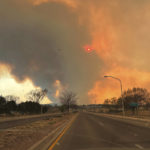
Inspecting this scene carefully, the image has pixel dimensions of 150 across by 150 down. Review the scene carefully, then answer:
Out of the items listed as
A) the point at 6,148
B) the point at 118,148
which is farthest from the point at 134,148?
the point at 6,148

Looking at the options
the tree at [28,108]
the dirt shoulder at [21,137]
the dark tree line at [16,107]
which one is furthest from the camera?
the tree at [28,108]

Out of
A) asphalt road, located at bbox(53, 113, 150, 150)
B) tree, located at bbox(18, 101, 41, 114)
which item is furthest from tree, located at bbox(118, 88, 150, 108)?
asphalt road, located at bbox(53, 113, 150, 150)

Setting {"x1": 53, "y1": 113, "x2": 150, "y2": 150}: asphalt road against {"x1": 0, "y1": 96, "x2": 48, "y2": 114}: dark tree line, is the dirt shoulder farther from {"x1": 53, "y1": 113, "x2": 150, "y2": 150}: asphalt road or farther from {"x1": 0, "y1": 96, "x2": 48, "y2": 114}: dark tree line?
{"x1": 0, "y1": 96, "x2": 48, "y2": 114}: dark tree line

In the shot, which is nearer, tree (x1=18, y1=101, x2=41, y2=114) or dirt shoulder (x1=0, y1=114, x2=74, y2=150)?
dirt shoulder (x1=0, y1=114, x2=74, y2=150)

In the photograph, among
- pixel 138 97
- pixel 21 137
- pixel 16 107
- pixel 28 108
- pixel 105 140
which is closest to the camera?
pixel 105 140

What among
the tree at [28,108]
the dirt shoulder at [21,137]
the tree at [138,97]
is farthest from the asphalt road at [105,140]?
the tree at [28,108]

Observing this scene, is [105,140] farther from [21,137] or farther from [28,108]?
[28,108]

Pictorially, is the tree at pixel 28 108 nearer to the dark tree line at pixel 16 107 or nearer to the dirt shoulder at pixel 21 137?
the dark tree line at pixel 16 107

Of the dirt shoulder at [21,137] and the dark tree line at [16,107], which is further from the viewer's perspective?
the dark tree line at [16,107]

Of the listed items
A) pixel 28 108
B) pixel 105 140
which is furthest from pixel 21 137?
pixel 28 108

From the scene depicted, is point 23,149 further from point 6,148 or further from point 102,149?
point 102,149

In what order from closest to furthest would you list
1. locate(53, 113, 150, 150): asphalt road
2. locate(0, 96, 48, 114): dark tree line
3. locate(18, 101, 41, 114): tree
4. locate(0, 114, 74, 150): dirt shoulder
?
locate(0, 114, 74, 150): dirt shoulder, locate(53, 113, 150, 150): asphalt road, locate(0, 96, 48, 114): dark tree line, locate(18, 101, 41, 114): tree

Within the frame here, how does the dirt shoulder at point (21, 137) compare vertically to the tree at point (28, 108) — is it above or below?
above

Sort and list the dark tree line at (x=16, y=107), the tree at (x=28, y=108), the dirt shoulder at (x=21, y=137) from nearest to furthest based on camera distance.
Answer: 1. the dirt shoulder at (x=21, y=137)
2. the dark tree line at (x=16, y=107)
3. the tree at (x=28, y=108)
